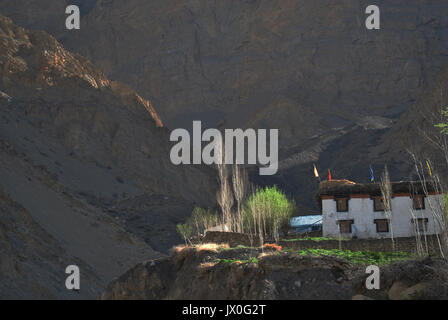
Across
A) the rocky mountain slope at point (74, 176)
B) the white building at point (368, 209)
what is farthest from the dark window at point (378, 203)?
the rocky mountain slope at point (74, 176)

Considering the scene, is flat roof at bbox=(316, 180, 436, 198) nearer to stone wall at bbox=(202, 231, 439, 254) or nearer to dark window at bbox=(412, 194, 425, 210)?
dark window at bbox=(412, 194, 425, 210)

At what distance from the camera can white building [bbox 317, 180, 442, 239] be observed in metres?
38.4

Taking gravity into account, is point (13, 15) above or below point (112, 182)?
above

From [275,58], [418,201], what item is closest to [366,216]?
[418,201]

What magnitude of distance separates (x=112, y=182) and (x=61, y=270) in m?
29.6

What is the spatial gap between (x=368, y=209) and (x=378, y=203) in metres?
0.63

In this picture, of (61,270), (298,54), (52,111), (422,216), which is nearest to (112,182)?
(52,111)

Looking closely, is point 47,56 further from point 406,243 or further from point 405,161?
point 406,243

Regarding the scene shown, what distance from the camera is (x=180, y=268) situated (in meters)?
27.1

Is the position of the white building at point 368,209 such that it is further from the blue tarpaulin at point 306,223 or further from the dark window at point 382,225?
the blue tarpaulin at point 306,223

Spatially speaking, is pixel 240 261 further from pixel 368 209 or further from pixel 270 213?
pixel 270 213

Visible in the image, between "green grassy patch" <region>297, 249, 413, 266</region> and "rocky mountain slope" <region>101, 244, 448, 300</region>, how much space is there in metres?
1.40

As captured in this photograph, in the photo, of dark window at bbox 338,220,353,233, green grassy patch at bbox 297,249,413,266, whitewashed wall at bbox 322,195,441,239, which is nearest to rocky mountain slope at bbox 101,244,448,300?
green grassy patch at bbox 297,249,413,266
